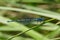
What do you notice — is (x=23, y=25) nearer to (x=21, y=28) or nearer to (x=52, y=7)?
(x=21, y=28)

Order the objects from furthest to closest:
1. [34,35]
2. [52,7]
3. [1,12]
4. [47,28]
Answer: [52,7]
[1,12]
[47,28]
[34,35]

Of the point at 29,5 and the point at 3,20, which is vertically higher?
the point at 29,5

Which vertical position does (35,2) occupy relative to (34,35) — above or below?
above

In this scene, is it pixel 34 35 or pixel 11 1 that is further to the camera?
pixel 11 1

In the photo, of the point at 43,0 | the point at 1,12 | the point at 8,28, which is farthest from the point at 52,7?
the point at 8,28

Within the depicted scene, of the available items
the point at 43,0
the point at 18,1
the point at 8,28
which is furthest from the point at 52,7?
the point at 8,28

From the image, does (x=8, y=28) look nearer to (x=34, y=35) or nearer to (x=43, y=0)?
(x=34, y=35)

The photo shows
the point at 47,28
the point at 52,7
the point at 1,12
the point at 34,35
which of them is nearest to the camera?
the point at 34,35

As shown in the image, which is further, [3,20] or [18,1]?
[18,1]
